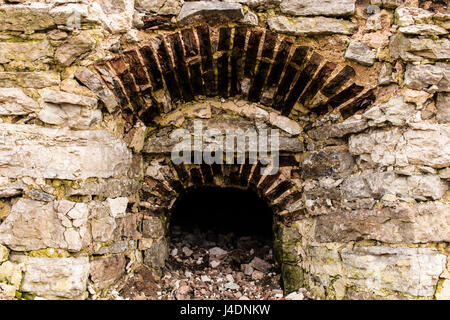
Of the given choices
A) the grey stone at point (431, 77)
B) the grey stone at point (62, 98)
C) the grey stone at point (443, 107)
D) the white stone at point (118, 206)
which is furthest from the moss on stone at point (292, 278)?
the grey stone at point (62, 98)

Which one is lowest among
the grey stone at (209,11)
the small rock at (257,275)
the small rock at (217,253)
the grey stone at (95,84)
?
the small rock at (257,275)

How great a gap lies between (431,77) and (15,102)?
265cm

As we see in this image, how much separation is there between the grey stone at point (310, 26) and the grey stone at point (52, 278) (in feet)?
6.86

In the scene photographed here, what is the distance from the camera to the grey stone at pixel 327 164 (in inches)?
101

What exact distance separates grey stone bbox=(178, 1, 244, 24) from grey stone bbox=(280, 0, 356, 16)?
335 millimetres

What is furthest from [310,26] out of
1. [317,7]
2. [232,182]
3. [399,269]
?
[399,269]

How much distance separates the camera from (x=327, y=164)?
2637mm

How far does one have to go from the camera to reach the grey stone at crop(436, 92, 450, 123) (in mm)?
2189

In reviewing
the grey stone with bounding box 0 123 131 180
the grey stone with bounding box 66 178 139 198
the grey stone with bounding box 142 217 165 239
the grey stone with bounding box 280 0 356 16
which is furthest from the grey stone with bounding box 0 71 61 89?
the grey stone with bounding box 280 0 356 16

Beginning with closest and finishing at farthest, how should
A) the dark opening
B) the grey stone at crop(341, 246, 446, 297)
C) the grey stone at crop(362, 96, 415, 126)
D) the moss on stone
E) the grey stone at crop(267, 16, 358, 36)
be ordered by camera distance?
1. the grey stone at crop(341, 246, 446, 297)
2. the grey stone at crop(362, 96, 415, 126)
3. the grey stone at crop(267, 16, 358, 36)
4. the moss on stone
5. the dark opening

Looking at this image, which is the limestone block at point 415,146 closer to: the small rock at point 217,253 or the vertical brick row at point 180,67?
the vertical brick row at point 180,67

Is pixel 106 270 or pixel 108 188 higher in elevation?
pixel 108 188

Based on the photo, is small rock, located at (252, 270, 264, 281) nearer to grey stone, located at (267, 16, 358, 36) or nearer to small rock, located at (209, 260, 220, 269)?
small rock, located at (209, 260, 220, 269)

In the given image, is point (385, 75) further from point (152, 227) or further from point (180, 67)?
point (152, 227)
